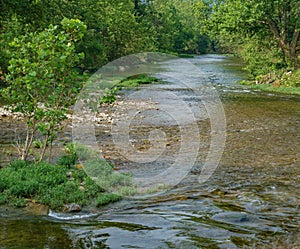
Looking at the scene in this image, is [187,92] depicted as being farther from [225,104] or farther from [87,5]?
[87,5]

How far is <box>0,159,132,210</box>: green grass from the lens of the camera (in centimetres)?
862

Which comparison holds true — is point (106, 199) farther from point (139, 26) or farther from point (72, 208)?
point (139, 26)

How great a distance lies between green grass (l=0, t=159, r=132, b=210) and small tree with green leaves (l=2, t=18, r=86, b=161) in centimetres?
96

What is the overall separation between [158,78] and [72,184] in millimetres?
32761

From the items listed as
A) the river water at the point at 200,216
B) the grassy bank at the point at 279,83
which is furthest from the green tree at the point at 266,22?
the river water at the point at 200,216

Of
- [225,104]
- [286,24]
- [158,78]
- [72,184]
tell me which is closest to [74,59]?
[72,184]

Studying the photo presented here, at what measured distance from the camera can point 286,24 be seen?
32.8 meters

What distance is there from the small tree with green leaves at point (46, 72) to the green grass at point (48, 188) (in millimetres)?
956

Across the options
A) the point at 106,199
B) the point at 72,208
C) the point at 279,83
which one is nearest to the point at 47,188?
the point at 72,208

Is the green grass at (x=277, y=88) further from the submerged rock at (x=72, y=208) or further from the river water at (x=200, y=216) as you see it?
the submerged rock at (x=72, y=208)

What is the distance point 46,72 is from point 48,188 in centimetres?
260

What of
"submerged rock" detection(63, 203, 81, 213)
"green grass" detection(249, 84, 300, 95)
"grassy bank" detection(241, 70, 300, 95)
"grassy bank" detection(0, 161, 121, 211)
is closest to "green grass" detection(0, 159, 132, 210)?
"grassy bank" detection(0, 161, 121, 211)

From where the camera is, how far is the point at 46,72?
9883 mm

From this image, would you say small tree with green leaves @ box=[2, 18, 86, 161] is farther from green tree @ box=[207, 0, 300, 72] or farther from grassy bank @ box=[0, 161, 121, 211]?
green tree @ box=[207, 0, 300, 72]
